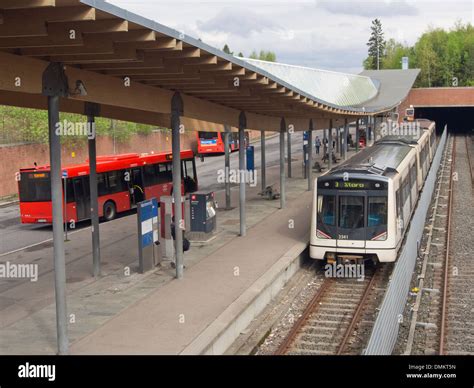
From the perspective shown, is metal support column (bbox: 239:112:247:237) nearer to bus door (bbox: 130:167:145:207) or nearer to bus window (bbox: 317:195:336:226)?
bus window (bbox: 317:195:336:226)

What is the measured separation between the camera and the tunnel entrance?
265 ft

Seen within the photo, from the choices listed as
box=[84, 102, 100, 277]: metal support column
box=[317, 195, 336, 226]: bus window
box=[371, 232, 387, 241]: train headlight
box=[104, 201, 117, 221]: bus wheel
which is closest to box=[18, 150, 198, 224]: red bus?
box=[104, 201, 117, 221]: bus wheel

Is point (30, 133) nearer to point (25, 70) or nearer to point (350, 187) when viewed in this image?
point (350, 187)

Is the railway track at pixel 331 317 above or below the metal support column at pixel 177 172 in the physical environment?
below

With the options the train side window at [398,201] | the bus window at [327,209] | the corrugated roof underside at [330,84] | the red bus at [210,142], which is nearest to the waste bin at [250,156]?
the train side window at [398,201]

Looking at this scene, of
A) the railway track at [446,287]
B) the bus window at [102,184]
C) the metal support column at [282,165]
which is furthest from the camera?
the metal support column at [282,165]

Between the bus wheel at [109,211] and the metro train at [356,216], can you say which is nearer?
the metro train at [356,216]

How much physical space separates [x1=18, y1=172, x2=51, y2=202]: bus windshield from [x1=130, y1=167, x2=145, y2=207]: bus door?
3.91 m

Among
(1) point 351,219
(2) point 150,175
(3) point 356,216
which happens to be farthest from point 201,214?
(2) point 150,175

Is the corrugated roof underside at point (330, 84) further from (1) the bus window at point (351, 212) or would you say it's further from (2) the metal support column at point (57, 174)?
(2) the metal support column at point (57, 174)

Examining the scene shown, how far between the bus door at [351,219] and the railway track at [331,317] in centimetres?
102

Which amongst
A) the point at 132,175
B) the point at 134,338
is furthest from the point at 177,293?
the point at 132,175

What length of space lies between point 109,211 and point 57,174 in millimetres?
14910

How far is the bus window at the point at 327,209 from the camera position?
634 inches
